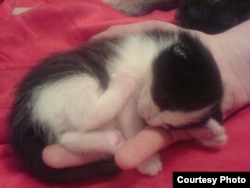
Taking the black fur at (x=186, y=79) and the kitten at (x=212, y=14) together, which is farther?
the kitten at (x=212, y=14)

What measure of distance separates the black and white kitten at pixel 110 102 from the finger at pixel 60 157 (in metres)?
0.02

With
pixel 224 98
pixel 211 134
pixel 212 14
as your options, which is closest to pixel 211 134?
pixel 211 134

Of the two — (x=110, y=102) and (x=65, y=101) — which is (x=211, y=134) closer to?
(x=110, y=102)

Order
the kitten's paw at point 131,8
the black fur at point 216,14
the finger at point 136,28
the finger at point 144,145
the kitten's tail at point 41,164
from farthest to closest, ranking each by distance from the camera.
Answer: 1. the kitten's paw at point 131,8
2. the black fur at point 216,14
3. the finger at point 136,28
4. the kitten's tail at point 41,164
5. the finger at point 144,145

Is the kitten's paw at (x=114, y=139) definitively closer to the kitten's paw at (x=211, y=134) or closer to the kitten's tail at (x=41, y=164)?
the kitten's tail at (x=41, y=164)

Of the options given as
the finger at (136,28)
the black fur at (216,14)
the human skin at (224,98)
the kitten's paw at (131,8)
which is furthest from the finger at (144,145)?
the kitten's paw at (131,8)

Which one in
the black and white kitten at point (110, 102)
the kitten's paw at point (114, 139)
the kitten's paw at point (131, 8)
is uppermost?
the black and white kitten at point (110, 102)

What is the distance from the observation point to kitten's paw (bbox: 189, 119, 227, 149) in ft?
3.21

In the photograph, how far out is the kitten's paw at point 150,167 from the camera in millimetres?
938

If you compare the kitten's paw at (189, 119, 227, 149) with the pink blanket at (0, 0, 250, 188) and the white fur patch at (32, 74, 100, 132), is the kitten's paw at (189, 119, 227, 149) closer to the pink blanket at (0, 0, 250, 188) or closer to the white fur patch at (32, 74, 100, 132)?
the pink blanket at (0, 0, 250, 188)

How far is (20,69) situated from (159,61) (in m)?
0.68

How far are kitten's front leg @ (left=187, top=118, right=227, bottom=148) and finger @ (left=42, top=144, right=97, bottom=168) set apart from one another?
11.8 inches

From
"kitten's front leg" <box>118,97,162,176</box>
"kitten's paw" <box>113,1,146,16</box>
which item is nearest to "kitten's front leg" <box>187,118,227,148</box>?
"kitten's front leg" <box>118,97,162,176</box>

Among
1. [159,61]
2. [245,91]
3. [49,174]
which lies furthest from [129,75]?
[245,91]
